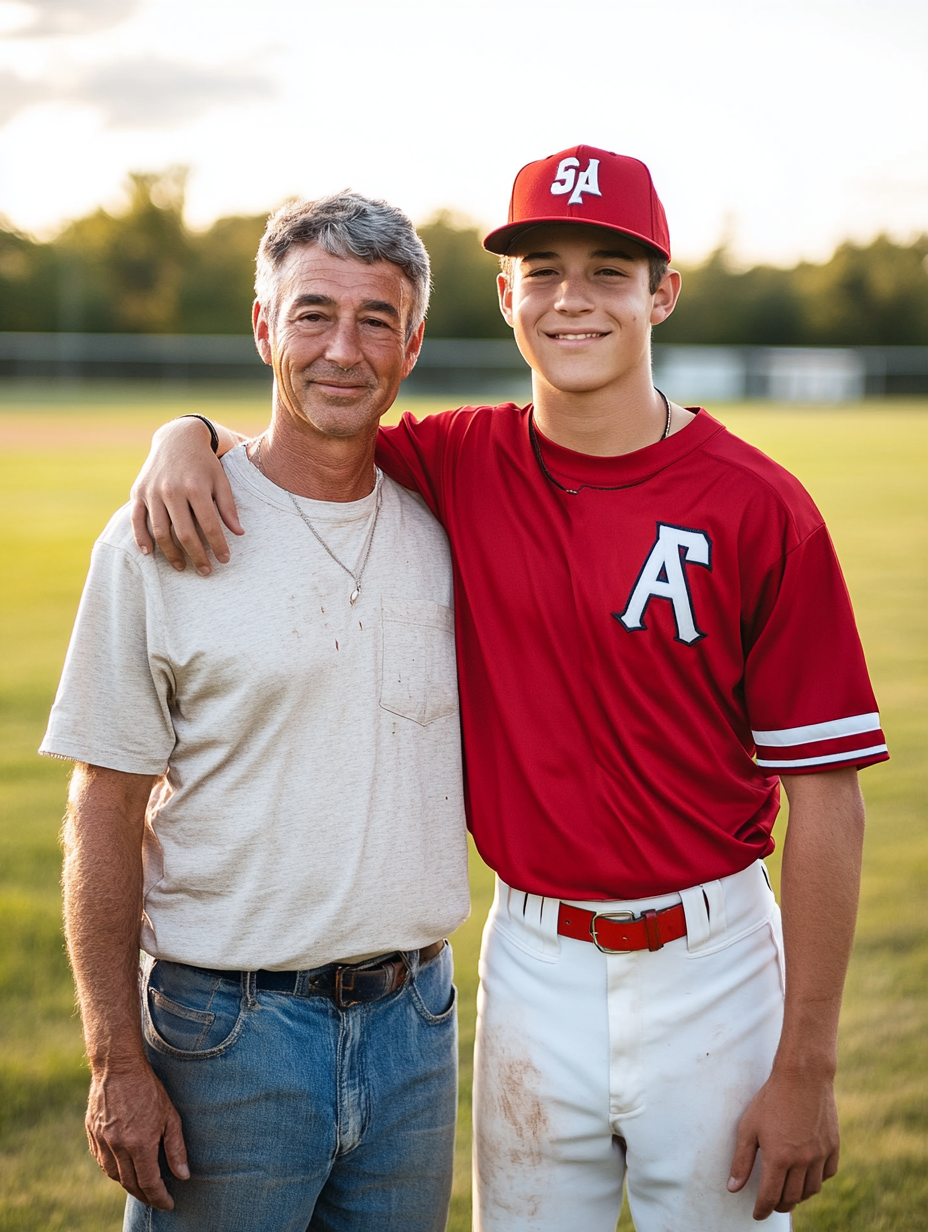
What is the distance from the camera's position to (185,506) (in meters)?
2.21

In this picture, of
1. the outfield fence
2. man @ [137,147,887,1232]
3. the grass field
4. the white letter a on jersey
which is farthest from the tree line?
the white letter a on jersey

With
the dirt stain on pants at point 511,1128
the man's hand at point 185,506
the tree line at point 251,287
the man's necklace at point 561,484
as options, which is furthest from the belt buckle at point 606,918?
the tree line at point 251,287

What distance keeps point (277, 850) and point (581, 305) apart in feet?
4.05

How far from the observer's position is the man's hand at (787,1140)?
2.18 m

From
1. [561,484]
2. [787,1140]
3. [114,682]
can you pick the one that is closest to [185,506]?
[114,682]

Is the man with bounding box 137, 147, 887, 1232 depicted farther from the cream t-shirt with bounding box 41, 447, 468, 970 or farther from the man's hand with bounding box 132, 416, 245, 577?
the cream t-shirt with bounding box 41, 447, 468, 970

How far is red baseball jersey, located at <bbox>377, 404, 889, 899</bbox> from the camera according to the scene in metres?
2.22

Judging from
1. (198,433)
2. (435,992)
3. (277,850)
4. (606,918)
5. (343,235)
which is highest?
(343,235)

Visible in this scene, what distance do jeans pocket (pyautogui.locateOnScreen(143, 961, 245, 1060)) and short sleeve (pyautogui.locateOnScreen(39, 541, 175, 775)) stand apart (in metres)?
0.42

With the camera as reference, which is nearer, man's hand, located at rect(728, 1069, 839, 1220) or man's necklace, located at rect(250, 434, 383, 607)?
man's hand, located at rect(728, 1069, 839, 1220)

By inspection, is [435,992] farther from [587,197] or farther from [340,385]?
[587,197]

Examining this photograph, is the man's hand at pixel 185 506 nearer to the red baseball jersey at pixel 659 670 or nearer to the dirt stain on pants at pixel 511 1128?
the red baseball jersey at pixel 659 670

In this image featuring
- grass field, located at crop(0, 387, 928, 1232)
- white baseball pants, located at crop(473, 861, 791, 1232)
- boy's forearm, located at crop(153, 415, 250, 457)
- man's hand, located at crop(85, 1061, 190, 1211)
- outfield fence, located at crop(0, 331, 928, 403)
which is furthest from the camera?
outfield fence, located at crop(0, 331, 928, 403)

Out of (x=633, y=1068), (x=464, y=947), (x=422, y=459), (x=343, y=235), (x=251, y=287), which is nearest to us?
(x=633, y=1068)
